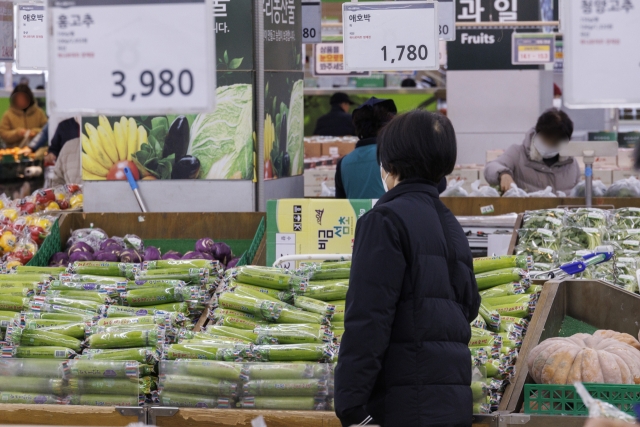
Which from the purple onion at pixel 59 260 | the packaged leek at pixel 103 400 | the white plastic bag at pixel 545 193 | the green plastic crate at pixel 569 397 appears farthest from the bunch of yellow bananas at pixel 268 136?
the green plastic crate at pixel 569 397

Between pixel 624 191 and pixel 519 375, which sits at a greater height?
pixel 624 191

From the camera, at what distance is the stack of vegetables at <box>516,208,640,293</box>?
173 inches

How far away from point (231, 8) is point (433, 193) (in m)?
2.76

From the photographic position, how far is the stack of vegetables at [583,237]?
4.40 metres

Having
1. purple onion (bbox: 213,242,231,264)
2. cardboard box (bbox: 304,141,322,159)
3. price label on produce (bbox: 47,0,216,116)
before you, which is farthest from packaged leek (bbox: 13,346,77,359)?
cardboard box (bbox: 304,141,322,159)

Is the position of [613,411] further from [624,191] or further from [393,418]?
[624,191]

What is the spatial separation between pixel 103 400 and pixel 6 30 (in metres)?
3.14

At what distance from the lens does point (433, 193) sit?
247cm

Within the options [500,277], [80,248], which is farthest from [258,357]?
[80,248]

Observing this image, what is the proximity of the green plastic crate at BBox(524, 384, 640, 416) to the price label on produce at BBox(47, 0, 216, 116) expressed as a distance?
4.43 feet

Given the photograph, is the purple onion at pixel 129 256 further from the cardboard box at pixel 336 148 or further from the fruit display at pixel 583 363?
the cardboard box at pixel 336 148

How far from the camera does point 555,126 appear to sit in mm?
6461

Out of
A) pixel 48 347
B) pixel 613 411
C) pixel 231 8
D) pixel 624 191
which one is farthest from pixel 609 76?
pixel 624 191

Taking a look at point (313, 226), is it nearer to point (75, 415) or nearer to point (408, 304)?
point (75, 415)
